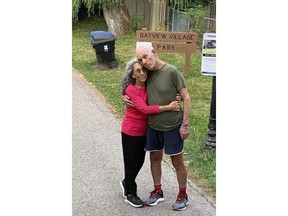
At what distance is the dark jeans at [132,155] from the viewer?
4410 millimetres

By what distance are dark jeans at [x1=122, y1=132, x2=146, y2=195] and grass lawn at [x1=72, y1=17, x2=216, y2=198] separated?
868 mm

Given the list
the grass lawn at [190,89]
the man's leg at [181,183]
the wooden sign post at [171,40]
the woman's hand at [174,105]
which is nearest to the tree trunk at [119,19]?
the grass lawn at [190,89]

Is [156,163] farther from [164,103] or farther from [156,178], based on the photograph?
[164,103]

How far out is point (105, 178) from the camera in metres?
5.36

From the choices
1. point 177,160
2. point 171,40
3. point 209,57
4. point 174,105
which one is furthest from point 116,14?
point 174,105

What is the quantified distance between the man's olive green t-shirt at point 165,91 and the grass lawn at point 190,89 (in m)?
1.13

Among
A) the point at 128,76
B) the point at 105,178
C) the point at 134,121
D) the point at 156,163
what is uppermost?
the point at 128,76

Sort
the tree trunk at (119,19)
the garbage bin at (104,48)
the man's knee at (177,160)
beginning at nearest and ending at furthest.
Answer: the man's knee at (177,160), the garbage bin at (104,48), the tree trunk at (119,19)

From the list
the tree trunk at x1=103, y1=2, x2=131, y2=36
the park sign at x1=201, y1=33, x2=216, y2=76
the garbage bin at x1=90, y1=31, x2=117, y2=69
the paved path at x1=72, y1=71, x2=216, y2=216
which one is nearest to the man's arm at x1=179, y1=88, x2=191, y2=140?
the paved path at x1=72, y1=71, x2=216, y2=216

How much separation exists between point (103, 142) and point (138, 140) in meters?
2.45

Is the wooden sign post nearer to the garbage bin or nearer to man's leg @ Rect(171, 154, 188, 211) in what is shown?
the garbage bin

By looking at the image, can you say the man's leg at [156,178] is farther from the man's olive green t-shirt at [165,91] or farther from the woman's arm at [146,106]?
the woman's arm at [146,106]

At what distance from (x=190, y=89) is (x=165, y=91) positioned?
5964mm
